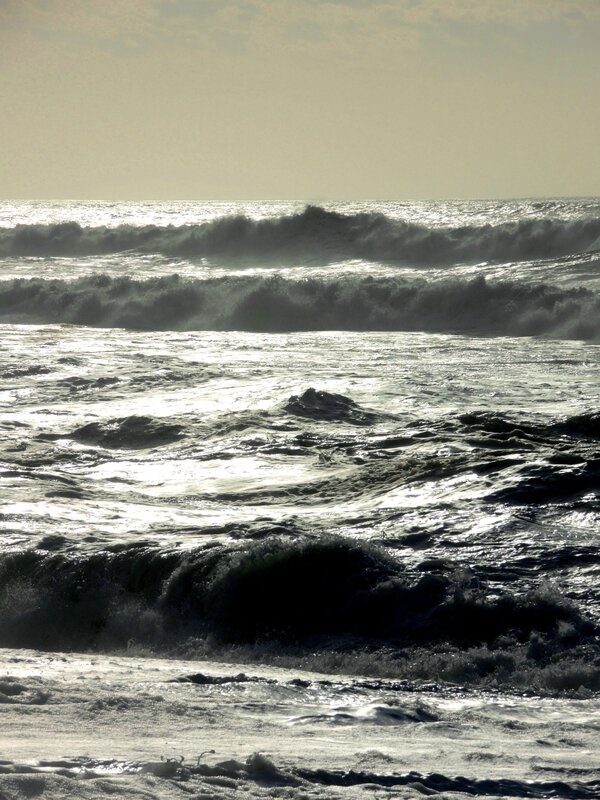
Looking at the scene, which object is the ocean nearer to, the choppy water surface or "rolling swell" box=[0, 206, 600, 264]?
the choppy water surface

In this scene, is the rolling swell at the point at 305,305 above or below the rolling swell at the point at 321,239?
below

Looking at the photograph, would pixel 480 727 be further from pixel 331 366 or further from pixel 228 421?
pixel 331 366

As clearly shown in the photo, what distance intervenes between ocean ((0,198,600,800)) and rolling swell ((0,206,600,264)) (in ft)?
48.4

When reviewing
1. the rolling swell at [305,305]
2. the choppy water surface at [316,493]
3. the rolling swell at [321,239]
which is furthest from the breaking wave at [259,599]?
the rolling swell at [321,239]

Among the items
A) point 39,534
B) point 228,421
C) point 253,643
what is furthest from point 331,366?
point 253,643

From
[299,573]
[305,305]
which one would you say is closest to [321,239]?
[305,305]

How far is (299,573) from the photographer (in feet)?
21.8

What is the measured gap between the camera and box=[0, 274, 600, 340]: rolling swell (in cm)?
2383

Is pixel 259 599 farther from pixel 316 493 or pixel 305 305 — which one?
pixel 305 305

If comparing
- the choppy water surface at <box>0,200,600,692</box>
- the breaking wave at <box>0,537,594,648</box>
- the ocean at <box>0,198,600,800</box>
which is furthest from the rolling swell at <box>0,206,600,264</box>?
the breaking wave at <box>0,537,594,648</box>

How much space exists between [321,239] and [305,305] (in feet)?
39.0

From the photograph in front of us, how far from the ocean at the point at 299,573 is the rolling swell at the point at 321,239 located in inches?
581

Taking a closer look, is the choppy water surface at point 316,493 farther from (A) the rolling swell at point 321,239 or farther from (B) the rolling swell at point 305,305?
(A) the rolling swell at point 321,239

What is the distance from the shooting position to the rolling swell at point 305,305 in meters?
23.8
